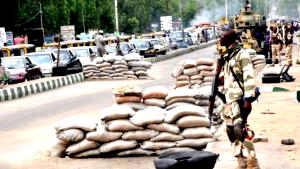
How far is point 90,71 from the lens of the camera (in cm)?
2942

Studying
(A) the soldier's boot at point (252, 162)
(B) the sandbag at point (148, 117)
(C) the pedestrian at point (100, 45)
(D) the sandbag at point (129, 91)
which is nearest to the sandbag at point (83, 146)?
(B) the sandbag at point (148, 117)

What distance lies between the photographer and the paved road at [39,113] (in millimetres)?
11289

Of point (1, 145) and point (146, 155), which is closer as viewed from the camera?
point (146, 155)

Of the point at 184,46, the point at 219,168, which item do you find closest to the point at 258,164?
the point at 219,168

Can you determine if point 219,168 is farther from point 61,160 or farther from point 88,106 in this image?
point 88,106

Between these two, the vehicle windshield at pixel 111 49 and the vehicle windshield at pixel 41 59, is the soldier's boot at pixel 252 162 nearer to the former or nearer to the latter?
the vehicle windshield at pixel 41 59

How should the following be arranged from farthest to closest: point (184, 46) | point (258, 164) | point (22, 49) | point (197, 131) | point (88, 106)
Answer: point (184, 46) < point (22, 49) < point (88, 106) < point (197, 131) < point (258, 164)

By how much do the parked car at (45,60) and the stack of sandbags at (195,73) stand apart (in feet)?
50.7

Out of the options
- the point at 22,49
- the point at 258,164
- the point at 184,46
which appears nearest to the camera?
the point at 258,164

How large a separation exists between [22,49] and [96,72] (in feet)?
42.1

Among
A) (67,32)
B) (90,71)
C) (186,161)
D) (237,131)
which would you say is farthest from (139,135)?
(67,32)

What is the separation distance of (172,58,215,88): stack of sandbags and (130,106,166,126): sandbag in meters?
6.71

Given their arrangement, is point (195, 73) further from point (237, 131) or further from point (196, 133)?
point (237, 131)

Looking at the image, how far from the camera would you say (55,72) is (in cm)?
3086
